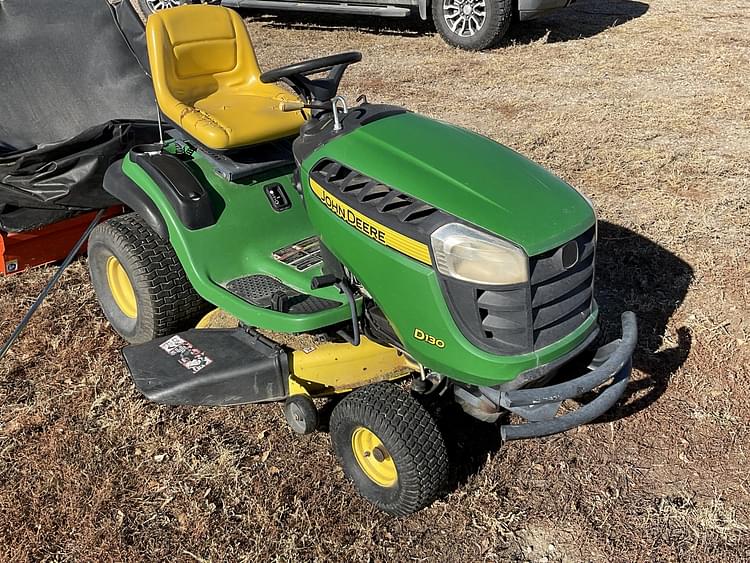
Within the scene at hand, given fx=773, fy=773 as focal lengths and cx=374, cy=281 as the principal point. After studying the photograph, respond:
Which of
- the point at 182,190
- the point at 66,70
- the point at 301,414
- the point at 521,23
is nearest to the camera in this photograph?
the point at 301,414

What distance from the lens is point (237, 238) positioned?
118 inches

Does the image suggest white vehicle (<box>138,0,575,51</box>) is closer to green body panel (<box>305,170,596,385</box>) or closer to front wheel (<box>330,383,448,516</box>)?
green body panel (<box>305,170,596,385</box>)

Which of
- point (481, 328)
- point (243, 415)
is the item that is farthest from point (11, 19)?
point (481, 328)

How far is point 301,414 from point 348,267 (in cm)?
54

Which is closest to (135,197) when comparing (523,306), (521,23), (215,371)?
(215,371)

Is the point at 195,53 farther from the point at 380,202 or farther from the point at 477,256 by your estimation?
the point at 477,256

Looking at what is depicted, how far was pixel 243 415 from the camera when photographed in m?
3.05

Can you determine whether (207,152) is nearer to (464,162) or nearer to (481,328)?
(464,162)

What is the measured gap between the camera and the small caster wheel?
264 cm

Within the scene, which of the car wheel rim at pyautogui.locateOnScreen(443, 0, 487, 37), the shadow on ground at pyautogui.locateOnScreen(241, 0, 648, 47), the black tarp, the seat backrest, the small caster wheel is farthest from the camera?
the shadow on ground at pyautogui.locateOnScreen(241, 0, 648, 47)

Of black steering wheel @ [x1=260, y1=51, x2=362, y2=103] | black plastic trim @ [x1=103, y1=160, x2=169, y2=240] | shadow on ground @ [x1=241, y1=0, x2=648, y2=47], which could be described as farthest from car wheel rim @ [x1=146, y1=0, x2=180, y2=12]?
black steering wheel @ [x1=260, y1=51, x2=362, y2=103]

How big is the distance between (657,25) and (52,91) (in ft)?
22.1

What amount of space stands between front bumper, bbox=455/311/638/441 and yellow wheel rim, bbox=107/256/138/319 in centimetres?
169

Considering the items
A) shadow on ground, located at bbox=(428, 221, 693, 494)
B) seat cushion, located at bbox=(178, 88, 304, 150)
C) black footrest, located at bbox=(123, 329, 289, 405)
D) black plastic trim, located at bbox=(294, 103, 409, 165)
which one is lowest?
shadow on ground, located at bbox=(428, 221, 693, 494)
